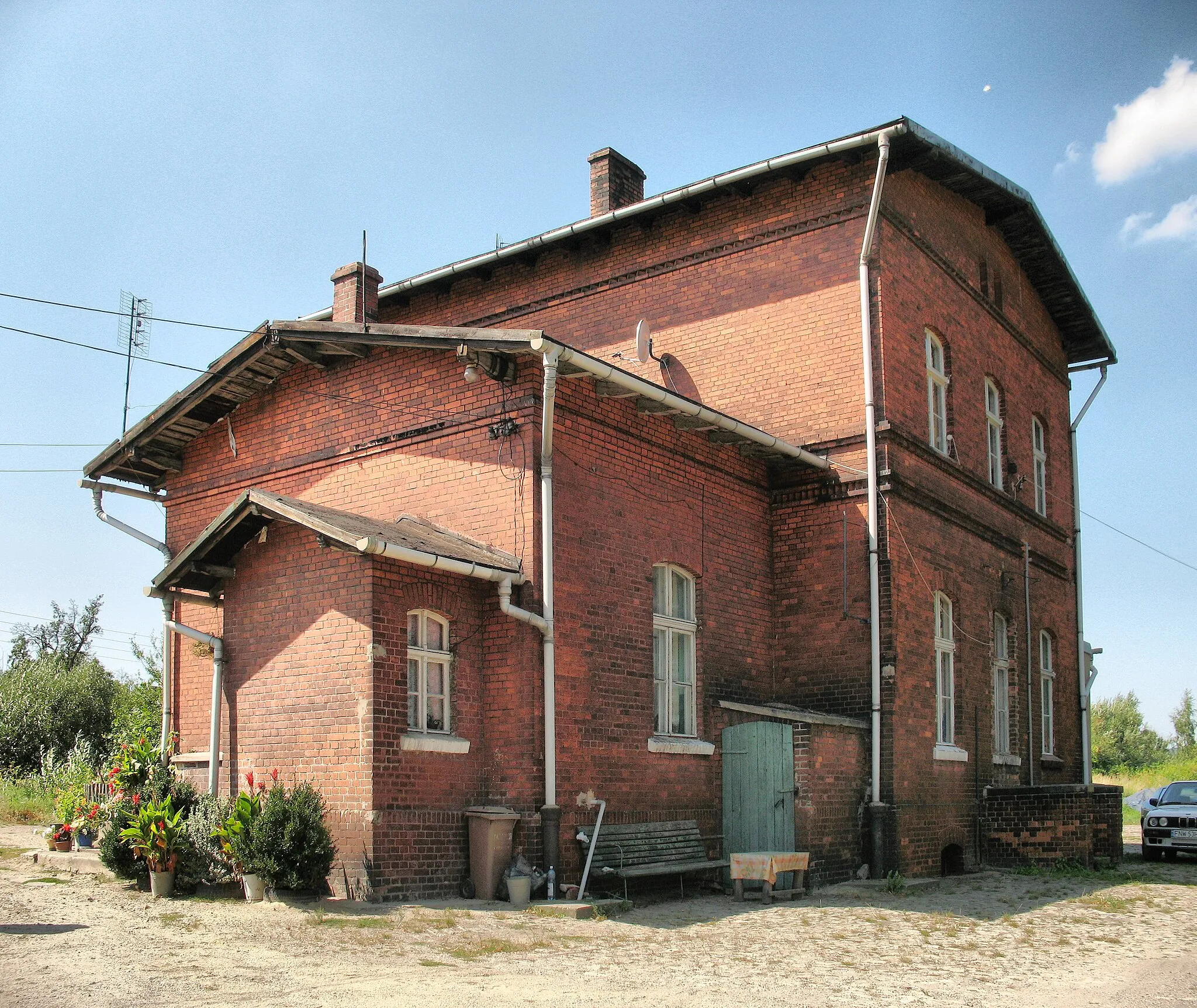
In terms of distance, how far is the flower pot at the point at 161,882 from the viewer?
31.1 feet

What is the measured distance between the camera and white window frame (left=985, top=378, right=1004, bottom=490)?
17.2 meters

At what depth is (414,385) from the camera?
39.4 ft

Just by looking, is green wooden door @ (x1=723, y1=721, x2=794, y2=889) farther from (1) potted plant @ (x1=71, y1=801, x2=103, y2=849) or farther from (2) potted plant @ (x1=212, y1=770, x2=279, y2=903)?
(1) potted plant @ (x1=71, y1=801, x2=103, y2=849)

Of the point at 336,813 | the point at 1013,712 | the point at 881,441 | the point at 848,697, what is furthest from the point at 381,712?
the point at 1013,712

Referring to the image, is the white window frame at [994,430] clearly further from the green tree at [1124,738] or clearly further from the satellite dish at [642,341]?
the green tree at [1124,738]

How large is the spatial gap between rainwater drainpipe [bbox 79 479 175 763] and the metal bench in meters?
5.22

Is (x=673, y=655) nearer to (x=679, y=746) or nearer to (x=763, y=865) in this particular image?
(x=679, y=746)

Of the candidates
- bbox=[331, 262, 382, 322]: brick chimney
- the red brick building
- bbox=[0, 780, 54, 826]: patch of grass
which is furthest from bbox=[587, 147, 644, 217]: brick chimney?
bbox=[0, 780, 54, 826]: patch of grass

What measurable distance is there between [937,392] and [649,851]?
25.1 feet

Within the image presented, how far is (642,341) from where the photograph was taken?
14.8 m

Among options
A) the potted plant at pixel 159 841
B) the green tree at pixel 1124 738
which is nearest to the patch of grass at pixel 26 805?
the potted plant at pixel 159 841

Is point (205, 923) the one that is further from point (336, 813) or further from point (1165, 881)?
point (1165, 881)

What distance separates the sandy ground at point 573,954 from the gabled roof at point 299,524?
275cm

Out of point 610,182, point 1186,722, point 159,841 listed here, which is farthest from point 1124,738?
point 159,841
